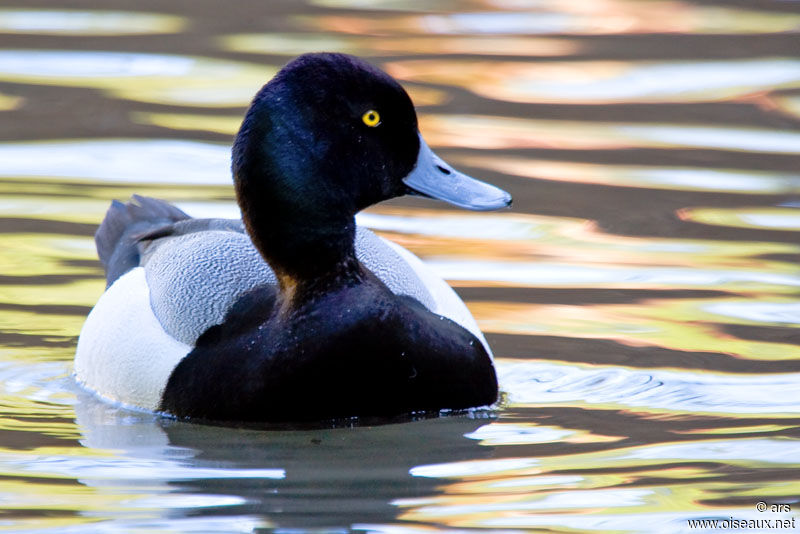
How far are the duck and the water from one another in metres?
0.14

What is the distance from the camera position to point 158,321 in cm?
629

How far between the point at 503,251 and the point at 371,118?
249cm

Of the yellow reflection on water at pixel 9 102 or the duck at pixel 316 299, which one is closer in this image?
the duck at pixel 316 299

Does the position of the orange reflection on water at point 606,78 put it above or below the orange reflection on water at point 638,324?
above

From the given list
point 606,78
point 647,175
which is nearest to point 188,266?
point 647,175

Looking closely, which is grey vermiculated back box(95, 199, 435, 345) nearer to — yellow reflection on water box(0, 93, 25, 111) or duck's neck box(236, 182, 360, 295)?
duck's neck box(236, 182, 360, 295)

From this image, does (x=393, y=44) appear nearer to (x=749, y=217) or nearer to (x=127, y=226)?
(x=749, y=217)

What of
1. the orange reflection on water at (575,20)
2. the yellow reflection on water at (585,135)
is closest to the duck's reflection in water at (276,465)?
the yellow reflection on water at (585,135)

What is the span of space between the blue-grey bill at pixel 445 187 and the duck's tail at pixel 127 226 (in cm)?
157

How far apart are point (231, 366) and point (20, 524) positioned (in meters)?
1.12

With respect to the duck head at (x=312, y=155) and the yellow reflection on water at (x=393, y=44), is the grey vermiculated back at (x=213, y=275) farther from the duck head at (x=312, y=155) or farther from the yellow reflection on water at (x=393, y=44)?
the yellow reflection on water at (x=393, y=44)

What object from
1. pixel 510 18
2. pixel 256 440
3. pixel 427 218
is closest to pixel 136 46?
pixel 510 18

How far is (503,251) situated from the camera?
823 centimetres

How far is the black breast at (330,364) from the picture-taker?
5.67m
